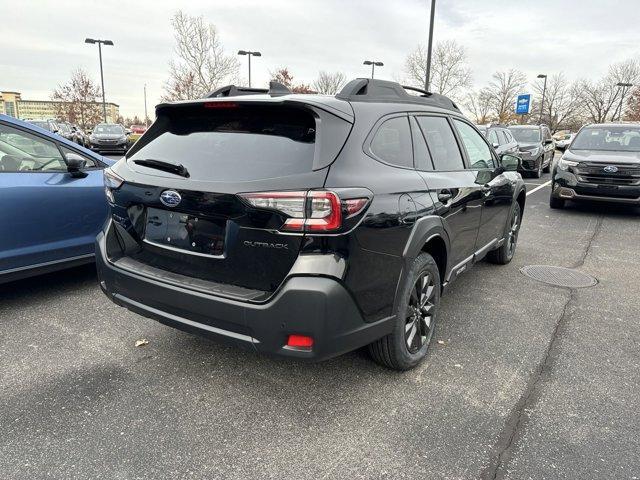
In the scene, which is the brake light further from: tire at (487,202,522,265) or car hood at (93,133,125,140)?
car hood at (93,133,125,140)

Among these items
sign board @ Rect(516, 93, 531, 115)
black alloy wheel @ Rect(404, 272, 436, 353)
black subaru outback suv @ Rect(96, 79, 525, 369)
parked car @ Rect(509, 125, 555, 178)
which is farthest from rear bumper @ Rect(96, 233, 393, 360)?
sign board @ Rect(516, 93, 531, 115)

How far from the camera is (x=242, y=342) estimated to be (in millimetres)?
2465

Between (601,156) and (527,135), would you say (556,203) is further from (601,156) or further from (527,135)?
(527,135)

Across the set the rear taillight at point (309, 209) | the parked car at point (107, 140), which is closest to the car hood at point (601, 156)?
the rear taillight at point (309, 209)

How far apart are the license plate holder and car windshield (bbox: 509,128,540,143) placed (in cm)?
1638

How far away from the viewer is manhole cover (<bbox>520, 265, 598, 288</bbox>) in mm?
5055

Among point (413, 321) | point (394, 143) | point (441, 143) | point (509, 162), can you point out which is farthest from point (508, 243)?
point (394, 143)

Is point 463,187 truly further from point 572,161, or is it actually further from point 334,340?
point 572,161

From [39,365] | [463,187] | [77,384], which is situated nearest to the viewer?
[77,384]

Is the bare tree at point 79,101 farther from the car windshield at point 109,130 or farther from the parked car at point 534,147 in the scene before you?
the parked car at point 534,147

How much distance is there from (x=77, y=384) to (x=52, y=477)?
0.83m

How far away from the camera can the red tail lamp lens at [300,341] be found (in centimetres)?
233

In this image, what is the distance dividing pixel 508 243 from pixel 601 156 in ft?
15.9

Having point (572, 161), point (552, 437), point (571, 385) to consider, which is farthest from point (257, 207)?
point (572, 161)
